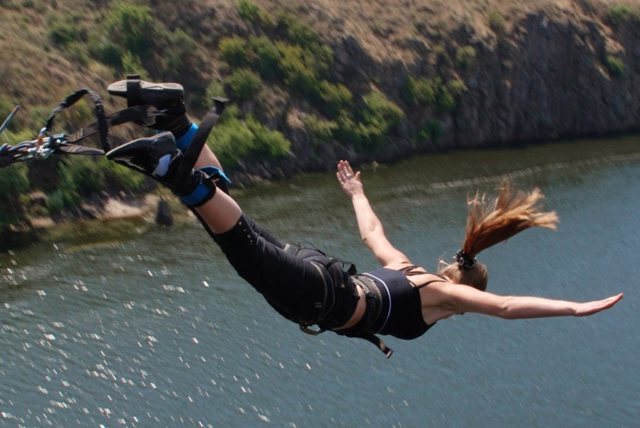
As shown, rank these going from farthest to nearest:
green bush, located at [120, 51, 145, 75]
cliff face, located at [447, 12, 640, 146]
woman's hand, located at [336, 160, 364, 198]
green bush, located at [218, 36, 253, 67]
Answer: cliff face, located at [447, 12, 640, 146]
green bush, located at [218, 36, 253, 67]
green bush, located at [120, 51, 145, 75]
woman's hand, located at [336, 160, 364, 198]

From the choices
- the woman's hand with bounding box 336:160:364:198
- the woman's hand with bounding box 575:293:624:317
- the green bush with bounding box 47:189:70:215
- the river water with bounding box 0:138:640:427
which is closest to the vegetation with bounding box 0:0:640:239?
the green bush with bounding box 47:189:70:215

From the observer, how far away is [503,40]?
33531 mm

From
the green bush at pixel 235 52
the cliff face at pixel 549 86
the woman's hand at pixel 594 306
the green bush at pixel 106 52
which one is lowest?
the cliff face at pixel 549 86

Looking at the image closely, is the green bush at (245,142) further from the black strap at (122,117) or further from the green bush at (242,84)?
the black strap at (122,117)

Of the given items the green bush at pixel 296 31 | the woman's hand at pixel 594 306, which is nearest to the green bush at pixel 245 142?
the green bush at pixel 296 31

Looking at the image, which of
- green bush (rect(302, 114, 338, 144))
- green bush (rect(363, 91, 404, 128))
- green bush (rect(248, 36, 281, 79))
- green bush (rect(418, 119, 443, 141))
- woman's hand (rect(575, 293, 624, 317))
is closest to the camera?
woman's hand (rect(575, 293, 624, 317))

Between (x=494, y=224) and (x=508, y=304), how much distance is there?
64 centimetres

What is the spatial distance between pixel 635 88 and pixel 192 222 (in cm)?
2018

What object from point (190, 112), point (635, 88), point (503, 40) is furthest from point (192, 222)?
point (635, 88)

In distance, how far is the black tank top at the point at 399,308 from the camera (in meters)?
6.23

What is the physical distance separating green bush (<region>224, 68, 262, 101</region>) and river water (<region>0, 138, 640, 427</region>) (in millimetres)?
4652

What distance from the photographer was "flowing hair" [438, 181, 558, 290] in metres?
6.14

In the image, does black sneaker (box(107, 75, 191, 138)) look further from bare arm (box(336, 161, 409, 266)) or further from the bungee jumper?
bare arm (box(336, 161, 409, 266))

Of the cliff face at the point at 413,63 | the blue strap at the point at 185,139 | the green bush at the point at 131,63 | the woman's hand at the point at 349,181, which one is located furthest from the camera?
the green bush at the point at 131,63
